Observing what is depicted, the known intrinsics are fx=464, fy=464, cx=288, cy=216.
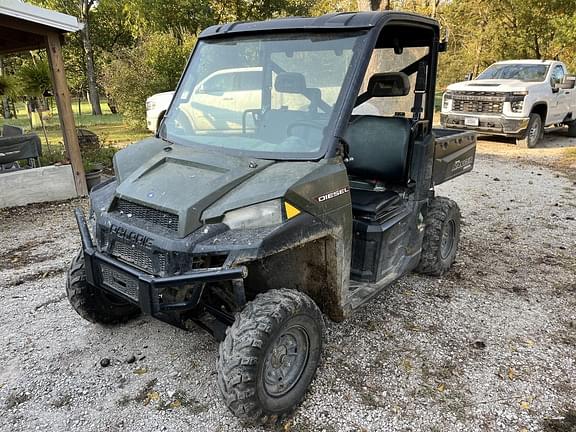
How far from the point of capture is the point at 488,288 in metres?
4.29

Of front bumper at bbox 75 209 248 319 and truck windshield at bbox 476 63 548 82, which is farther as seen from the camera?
truck windshield at bbox 476 63 548 82

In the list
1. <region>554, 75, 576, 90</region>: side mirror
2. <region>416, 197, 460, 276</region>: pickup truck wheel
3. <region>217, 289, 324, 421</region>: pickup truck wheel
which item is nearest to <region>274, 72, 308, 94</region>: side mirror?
<region>217, 289, 324, 421</region>: pickup truck wheel

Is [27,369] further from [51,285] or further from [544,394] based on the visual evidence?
[544,394]

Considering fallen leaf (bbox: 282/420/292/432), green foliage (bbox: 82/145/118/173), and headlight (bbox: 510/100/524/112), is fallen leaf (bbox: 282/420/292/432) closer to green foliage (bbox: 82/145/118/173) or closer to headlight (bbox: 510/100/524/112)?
green foliage (bbox: 82/145/118/173)

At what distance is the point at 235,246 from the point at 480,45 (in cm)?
2098

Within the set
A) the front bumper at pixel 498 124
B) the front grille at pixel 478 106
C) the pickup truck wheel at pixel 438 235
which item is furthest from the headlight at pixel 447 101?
the pickup truck wheel at pixel 438 235

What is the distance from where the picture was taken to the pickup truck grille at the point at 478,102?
413 inches

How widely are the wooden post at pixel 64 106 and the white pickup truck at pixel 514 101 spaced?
8.32 m

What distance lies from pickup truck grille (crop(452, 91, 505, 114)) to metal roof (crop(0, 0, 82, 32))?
8.35 metres

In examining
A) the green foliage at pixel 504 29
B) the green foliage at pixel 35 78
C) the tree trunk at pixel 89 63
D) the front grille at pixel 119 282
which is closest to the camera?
the front grille at pixel 119 282

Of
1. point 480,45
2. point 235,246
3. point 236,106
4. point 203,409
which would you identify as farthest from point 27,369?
point 480,45

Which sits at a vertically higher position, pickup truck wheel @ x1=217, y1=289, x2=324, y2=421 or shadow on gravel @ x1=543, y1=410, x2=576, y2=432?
pickup truck wheel @ x1=217, y1=289, x2=324, y2=421

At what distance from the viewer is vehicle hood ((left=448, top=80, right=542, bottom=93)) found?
10344mm

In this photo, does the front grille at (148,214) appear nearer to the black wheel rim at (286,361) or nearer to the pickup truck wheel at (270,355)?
the pickup truck wheel at (270,355)
